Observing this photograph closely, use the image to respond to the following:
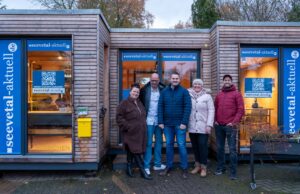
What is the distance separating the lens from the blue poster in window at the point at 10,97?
7.07 meters

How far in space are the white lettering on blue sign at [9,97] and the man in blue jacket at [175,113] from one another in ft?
9.81

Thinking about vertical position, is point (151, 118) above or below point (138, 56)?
below

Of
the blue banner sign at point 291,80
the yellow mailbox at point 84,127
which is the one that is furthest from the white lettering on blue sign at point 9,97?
the blue banner sign at point 291,80

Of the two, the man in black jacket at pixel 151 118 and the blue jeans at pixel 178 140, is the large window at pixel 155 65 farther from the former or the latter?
the blue jeans at pixel 178 140

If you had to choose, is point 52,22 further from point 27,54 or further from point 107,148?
point 107,148

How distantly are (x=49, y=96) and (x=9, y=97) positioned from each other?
0.78 m

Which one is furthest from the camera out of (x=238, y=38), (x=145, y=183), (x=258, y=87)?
(x=258, y=87)

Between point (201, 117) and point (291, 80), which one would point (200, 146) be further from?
point (291, 80)

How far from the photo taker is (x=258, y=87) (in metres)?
8.43

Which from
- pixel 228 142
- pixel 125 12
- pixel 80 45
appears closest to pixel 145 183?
pixel 228 142

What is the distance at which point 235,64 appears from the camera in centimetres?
810

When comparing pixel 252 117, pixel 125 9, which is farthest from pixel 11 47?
pixel 125 9

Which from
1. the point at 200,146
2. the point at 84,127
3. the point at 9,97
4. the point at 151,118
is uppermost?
the point at 9,97

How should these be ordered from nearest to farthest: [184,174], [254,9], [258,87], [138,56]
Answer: [184,174] → [258,87] → [138,56] → [254,9]
